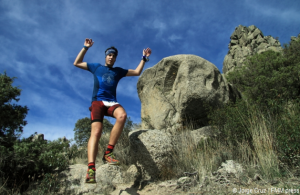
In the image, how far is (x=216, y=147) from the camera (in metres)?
4.92

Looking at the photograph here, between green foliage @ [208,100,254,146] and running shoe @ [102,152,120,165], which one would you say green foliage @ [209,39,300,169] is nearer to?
green foliage @ [208,100,254,146]

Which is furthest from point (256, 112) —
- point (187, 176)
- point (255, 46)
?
point (255, 46)

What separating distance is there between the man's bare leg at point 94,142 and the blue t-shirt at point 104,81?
0.56 meters

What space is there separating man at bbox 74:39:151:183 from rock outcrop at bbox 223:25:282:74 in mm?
40147

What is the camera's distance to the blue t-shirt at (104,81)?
3912 mm

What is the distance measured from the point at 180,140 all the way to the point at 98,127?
244cm

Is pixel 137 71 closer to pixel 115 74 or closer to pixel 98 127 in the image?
pixel 115 74

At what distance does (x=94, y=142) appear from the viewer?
135 inches

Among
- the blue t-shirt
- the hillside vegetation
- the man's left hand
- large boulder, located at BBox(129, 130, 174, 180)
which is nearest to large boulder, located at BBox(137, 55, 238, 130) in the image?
the hillside vegetation

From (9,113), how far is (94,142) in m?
3.68

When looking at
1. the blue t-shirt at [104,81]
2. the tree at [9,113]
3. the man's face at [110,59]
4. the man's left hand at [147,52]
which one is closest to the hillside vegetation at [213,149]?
the tree at [9,113]

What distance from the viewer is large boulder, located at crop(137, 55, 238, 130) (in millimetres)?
6031

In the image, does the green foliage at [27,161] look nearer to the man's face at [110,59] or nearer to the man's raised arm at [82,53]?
the man's raised arm at [82,53]

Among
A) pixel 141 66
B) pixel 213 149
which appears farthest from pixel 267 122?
pixel 141 66
